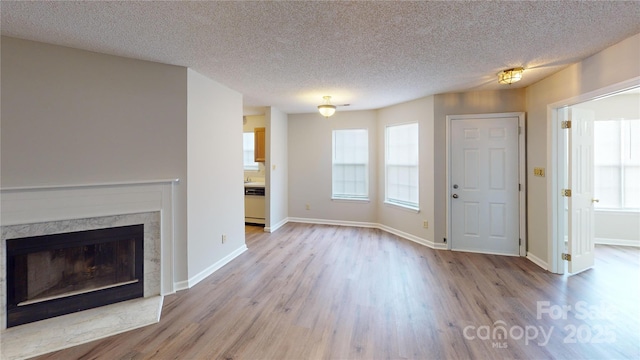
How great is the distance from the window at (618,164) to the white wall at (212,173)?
6.12m

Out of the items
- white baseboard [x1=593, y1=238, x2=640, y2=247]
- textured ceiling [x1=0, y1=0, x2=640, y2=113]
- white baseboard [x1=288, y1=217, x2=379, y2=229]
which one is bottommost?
white baseboard [x1=593, y1=238, x2=640, y2=247]

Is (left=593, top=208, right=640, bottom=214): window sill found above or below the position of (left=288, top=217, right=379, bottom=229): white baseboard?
above

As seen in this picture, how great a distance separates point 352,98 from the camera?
4.44 m

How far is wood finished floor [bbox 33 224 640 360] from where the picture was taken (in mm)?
1964

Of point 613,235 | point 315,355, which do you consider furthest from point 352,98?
point 613,235

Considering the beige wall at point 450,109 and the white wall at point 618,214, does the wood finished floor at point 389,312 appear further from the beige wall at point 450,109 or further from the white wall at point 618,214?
the beige wall at point 450,109

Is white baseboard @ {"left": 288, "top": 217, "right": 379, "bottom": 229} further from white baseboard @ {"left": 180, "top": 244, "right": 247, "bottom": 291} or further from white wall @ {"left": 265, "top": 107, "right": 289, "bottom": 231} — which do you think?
white baseboard @ {"left": 180, "top": 244, "right": 247, "bottom": 291}

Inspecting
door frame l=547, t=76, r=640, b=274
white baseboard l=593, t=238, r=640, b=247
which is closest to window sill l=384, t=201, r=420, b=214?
door frame l=547, t=76, r=640, b=274

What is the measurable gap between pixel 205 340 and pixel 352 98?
390cm

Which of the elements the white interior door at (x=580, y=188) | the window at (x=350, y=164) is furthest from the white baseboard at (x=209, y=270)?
the white interior door at (x=580, y=188)

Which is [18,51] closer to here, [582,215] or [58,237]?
[58,237]

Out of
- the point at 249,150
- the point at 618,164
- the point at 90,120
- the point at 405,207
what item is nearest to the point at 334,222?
the point at 405,207

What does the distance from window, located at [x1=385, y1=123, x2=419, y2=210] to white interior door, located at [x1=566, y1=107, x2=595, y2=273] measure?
6.73 ft

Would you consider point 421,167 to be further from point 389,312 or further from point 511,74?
point 389,312
